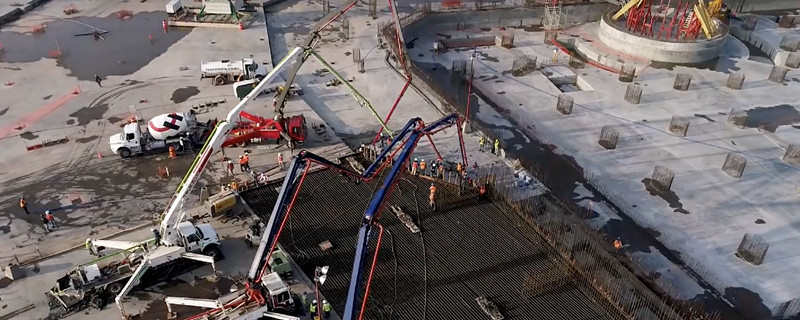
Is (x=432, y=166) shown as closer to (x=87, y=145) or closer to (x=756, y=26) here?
(x=87, y=145)

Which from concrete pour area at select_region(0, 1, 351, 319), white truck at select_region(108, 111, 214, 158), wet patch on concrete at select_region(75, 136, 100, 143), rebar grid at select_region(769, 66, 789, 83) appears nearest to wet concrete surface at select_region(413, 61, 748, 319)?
concrete pour area at select_region(0, 1, 351, 319)

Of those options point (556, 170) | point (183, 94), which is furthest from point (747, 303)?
point (183, 94)

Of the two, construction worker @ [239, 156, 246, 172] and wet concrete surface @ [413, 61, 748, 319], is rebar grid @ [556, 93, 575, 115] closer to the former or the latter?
wet concrete surface @ [413, 61, 748, 319]

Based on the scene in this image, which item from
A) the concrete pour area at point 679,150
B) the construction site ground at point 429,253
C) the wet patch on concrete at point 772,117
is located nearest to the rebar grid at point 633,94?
the concrete pour area at point 679,150

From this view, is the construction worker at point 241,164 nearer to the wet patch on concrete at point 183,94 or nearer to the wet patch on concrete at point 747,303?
the wet patch on concrete at point 183,94

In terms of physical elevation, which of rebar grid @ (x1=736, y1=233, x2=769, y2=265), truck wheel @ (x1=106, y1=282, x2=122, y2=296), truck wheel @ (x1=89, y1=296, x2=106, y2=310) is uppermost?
truck wheel @ (x1=106, y1=282, x2=122, y2=296)

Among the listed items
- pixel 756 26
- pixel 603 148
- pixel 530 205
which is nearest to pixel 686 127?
pixel 603 148
